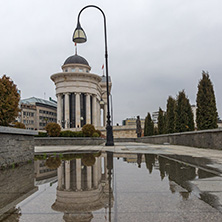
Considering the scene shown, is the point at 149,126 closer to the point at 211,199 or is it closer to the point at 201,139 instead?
the point at 201,139

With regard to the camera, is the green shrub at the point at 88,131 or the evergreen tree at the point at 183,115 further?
the green shrub at the point at 88,131

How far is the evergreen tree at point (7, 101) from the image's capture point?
365 inches

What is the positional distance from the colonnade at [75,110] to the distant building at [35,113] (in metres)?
22.3

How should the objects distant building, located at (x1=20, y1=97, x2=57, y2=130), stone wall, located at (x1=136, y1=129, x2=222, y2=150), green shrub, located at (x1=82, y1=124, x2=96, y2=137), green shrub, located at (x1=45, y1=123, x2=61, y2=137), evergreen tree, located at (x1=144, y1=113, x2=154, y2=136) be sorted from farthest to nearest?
distant building, located at (x1=20, y1=97, x2=57, y2=130) < evergreen tree, located at (x1=144, y1=113, x2=154, y2=136) < green shrub, located at (x1=82, y1=124, x2=96, y2=137) < green shrub, located at (x1=45, y1=123, x2=61, y2=137) < stone wall, located at (x1=136, y1=129, x2=222, y2=150)

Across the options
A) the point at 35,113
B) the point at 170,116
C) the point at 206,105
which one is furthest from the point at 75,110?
the point at 206,105

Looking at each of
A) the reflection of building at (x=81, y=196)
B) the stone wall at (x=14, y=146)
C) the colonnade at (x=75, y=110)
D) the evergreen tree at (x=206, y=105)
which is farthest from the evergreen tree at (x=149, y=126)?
the reflection of building at (x=81, y=196)

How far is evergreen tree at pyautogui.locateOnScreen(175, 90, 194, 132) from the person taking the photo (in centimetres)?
2330

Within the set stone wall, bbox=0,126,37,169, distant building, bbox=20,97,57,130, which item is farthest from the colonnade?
stone wall, bbox=0,126,37,169

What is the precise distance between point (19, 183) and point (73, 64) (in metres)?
77.9

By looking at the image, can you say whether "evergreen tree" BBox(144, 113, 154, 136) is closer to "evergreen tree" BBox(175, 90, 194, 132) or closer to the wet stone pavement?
"evergreen tree" BBox(175, 90, 194, 132)

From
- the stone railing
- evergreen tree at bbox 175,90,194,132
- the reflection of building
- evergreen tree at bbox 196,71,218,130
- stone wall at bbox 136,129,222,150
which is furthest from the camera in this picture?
the stone railing

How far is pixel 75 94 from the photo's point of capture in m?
77.7

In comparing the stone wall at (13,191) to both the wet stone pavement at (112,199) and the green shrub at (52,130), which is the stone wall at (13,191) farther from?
the green shrub at (52,130)

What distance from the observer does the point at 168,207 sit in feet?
8.99
